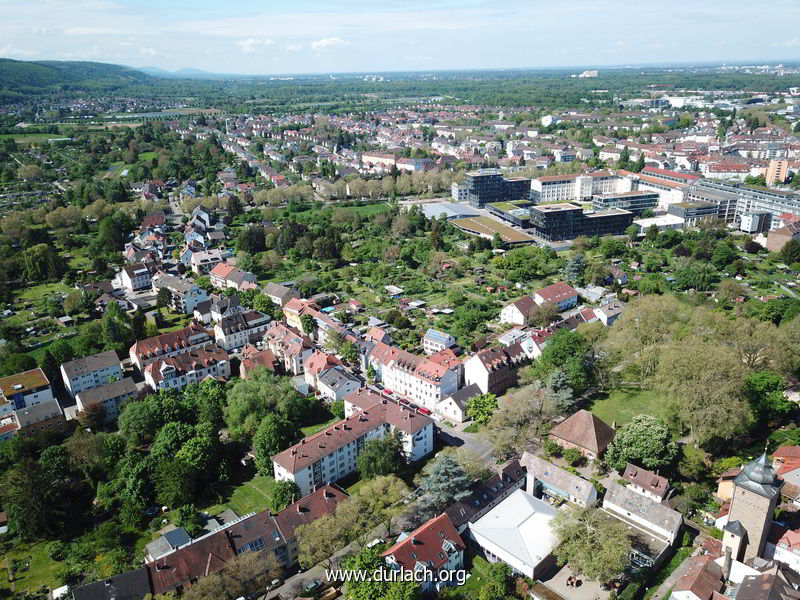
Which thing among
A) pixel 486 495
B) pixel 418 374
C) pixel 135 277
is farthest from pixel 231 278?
pixel 486 495

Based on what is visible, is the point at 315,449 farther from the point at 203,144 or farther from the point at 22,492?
the point at 203,144

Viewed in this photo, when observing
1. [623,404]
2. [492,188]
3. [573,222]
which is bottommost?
[623,404]

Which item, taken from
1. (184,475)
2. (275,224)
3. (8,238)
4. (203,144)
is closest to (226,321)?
(184,475)

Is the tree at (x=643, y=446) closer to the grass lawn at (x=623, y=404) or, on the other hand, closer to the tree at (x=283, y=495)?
the grass lawn at (x=623, y=404)

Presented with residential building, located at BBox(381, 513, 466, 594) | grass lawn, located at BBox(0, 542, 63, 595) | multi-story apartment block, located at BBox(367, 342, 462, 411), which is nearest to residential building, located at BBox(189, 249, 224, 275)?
multi-story apartment block, located at BBox(367, 342, 462, 411)

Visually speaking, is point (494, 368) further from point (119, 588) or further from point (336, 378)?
point (119, 588)

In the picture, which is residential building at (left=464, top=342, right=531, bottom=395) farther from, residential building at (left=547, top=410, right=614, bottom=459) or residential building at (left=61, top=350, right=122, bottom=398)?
residential building at (left=61, top=350, right=122, bottom=398)

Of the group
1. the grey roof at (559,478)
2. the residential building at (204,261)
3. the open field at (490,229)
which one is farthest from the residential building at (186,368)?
the open field at (490,229)
